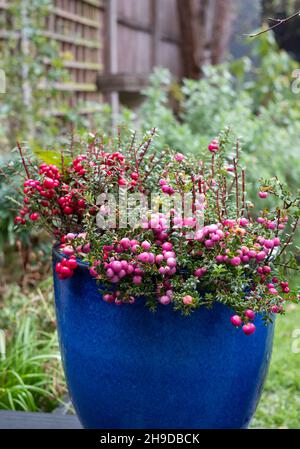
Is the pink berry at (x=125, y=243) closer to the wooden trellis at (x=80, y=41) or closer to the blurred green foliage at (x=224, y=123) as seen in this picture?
the blurred green foliage at (x=224, y=123)

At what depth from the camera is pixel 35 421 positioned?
1.73 metres

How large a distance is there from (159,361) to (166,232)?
0.27m

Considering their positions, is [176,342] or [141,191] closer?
[176,342]

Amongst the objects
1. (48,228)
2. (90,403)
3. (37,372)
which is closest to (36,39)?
(37,372)

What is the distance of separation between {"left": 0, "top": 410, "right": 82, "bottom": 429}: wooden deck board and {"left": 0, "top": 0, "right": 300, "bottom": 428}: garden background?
322 millimetres

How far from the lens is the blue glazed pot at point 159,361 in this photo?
126cm

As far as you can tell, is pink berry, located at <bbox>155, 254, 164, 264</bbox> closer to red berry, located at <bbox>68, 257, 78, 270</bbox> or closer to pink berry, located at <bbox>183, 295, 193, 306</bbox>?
pink berry, located at <bbox>183, 295, 193, 306</bbox>

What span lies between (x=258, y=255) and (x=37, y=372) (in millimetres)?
1371

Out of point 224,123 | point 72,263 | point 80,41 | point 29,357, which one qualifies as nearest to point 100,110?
point 80,41

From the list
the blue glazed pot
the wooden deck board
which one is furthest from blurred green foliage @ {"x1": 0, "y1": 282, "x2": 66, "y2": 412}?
the blue glazed pot

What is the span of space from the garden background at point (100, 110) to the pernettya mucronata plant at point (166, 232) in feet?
0.54

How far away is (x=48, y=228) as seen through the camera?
145cm

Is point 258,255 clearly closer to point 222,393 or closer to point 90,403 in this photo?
point 222,393
